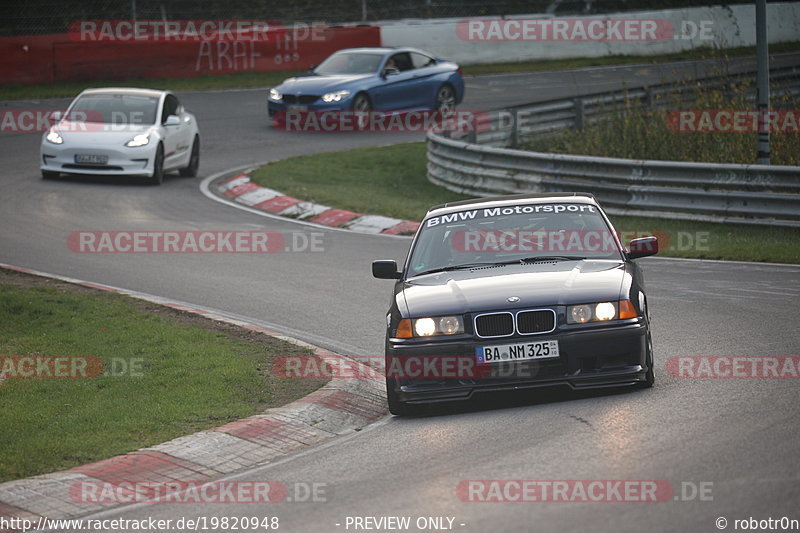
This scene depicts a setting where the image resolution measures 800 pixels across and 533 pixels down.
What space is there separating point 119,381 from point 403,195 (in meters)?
12.8

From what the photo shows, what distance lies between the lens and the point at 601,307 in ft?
26.5

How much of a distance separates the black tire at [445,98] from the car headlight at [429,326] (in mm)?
21975

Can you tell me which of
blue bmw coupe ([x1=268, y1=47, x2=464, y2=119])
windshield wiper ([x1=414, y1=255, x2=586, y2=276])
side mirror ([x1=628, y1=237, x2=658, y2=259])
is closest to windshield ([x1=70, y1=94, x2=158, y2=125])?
blue bmw coupe ([x1=268, y1=47, x2=464, y2=119])

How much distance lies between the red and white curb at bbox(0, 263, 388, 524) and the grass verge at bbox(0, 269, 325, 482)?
0.17 meters

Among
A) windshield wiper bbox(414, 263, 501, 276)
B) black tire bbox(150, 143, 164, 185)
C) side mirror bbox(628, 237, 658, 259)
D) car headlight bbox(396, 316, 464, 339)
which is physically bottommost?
black tire bbox(150, 143, 164, 185)

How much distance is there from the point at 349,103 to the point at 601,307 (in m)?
20.5

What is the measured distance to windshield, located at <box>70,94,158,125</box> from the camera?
22.4 m

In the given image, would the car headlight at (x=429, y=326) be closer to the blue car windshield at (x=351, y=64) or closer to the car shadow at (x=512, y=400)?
the car shadow at (x=512, y=400)

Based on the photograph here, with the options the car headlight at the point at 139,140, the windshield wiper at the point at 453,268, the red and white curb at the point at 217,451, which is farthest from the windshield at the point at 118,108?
the windshield wiper at the point at 453,268

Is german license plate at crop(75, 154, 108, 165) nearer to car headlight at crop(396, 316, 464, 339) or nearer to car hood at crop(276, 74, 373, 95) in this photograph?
car hood at crop(276, 74, 373, 95)

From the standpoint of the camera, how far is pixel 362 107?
93.1ft

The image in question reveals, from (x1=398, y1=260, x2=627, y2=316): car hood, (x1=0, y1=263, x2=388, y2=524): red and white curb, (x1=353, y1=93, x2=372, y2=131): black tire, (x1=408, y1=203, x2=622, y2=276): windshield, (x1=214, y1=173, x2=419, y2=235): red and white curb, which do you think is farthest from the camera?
(x1=353, y1=93, x2=372, y2=131): black tire

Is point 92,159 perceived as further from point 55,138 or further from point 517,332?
point 517,332

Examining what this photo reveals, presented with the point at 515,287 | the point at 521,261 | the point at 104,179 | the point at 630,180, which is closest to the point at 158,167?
the point at 104,179
